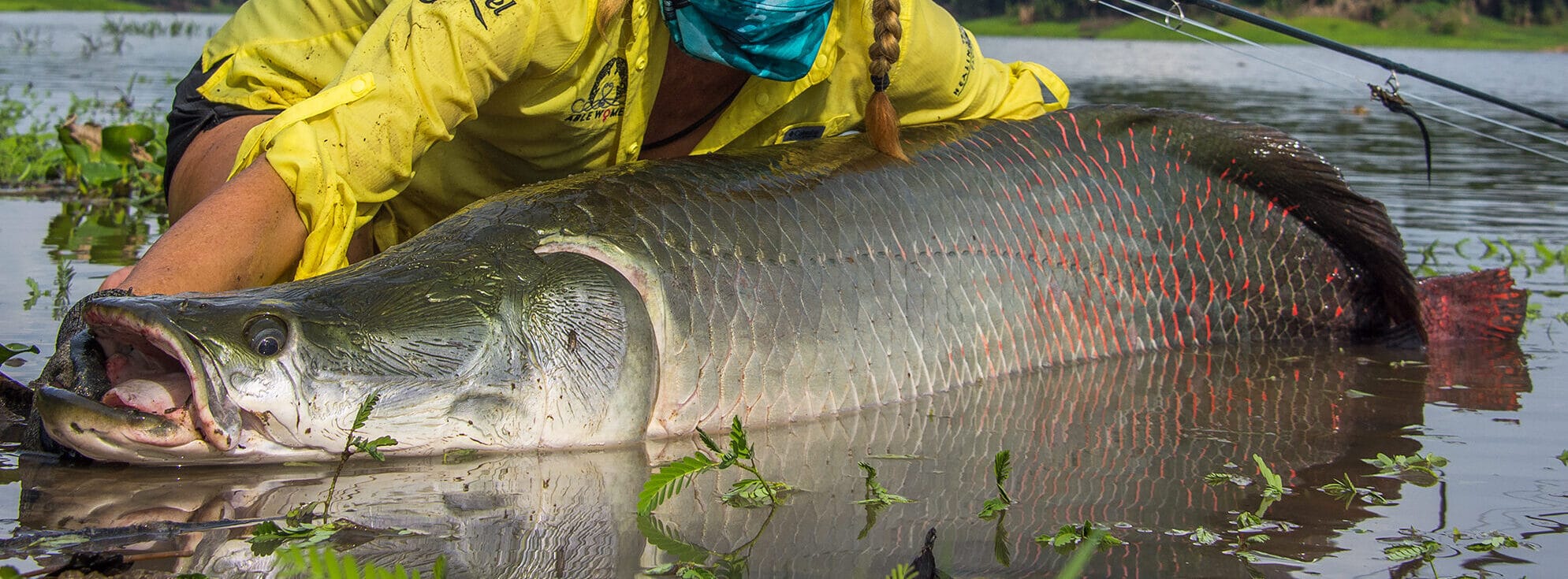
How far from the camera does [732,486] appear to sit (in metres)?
2.53

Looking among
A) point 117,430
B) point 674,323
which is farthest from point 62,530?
point 674,323

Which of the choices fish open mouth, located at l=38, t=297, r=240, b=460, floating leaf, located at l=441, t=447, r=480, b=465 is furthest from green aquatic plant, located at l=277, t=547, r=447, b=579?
floating leaf, located at l=441, t=447, r=480, b=465

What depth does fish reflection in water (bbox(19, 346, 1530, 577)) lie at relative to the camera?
7.06 feet

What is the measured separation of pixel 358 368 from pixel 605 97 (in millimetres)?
1090

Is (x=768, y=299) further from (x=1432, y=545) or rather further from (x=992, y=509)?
(x=1432, y=545)

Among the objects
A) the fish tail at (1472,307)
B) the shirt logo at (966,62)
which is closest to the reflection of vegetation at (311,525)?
the shirt logo at (966,62)

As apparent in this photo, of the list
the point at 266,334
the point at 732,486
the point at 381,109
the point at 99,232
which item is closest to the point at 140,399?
the point at 266,334

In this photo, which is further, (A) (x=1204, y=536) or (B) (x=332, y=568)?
(A) (x=1204, y=536)

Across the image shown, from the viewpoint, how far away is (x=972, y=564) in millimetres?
2174

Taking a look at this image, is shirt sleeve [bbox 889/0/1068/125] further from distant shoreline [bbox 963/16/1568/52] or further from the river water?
distant shoreline [bbox 963/16/1568/52]

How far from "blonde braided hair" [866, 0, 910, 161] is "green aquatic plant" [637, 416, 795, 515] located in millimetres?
1108

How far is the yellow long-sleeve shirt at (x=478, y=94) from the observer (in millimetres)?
2826

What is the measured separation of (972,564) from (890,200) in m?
1.42

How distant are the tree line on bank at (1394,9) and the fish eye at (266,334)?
44.4 m
